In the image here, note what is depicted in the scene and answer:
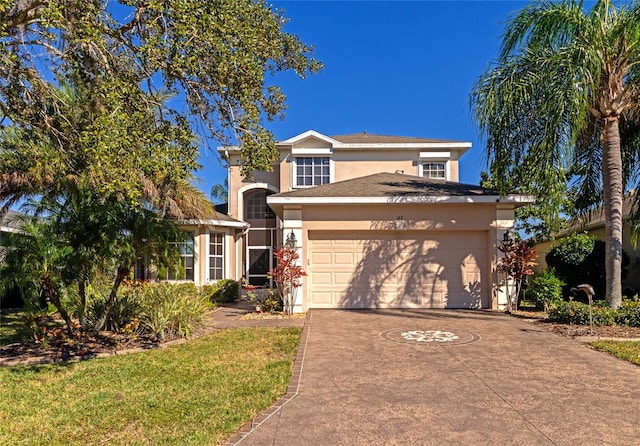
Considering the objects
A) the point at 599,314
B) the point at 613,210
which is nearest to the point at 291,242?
the point at 599,314

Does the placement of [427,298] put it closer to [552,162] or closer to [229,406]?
[552,162]

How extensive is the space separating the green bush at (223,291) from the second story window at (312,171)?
557 centimetres

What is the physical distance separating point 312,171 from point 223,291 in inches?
269

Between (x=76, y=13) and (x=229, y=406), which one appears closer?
(x=229, y=406)

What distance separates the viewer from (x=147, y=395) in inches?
209

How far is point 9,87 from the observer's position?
7547mm

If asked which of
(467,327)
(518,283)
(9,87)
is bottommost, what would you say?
(467,327)

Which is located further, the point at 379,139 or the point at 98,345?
the point at 379,139

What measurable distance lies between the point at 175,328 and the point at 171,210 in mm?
6186

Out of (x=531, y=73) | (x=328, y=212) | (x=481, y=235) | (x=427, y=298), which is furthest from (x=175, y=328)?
(x=531, y=73)

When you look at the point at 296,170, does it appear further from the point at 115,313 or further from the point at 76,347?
the point at 76,347

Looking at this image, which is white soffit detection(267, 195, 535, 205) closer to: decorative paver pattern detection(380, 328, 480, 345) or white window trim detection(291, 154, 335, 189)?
decorative paver pattern detection(380, 328, 480, 345)

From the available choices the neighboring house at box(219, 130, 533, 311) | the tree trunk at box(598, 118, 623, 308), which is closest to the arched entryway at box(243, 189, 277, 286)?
the neighboring house at box(219, 130, 533, 311)

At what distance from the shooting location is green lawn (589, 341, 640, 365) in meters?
6.77
